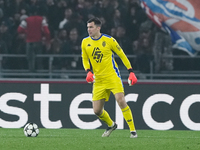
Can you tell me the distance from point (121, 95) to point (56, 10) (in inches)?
199

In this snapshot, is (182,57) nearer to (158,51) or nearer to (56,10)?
(158,51)

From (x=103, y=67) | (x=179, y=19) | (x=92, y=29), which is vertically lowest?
(x=103, y=67)

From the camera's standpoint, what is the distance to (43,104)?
10172 mm

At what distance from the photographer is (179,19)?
11789 mm

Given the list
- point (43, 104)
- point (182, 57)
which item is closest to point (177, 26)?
point (182, 57)

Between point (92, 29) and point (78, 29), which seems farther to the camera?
point (78, 29)

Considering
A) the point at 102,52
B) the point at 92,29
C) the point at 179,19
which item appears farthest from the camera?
the point at 179,19

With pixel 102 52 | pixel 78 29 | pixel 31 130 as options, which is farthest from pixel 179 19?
pixel 31 130

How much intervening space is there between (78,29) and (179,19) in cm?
241

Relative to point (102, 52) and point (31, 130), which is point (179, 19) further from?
point (31, 130)

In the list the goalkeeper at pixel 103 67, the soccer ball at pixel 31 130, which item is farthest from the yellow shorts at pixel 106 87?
the soccer ball at pixel 31 130

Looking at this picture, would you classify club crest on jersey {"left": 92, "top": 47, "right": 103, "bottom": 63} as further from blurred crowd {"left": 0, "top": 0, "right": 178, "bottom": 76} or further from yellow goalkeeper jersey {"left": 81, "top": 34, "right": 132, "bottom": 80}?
blurred crowd {"left": 0, "top": 0, "right": 178, "bottom": 76}

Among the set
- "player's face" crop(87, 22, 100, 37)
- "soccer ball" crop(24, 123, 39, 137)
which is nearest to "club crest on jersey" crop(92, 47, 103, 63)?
"player's face" crop(87, 22, 100, 37)

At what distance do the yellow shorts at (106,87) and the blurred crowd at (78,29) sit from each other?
3390mm
